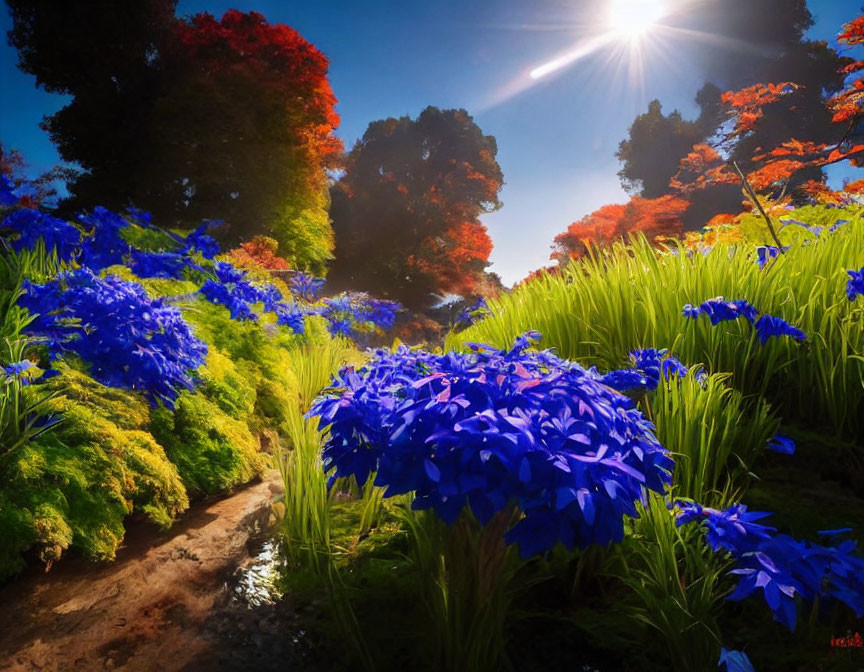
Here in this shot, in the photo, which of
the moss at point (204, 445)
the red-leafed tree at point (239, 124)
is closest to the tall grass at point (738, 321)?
the moss at point (204, 445)

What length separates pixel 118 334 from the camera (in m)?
2.41

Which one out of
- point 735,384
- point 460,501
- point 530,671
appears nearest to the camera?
point 460,501

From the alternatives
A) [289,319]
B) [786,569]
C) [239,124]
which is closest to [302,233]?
[239,124]

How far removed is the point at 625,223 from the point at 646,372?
2007 centimetres

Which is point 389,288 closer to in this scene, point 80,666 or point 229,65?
point 229,65

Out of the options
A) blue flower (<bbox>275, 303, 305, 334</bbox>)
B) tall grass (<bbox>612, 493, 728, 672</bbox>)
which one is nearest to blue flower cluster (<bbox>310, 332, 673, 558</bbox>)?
tall grass (<bbox>612, 493, 728, 672</bbox>)

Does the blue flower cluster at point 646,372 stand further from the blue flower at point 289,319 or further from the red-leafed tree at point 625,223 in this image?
the red-leafed tree at point 625,223

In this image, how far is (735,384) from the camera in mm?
2631

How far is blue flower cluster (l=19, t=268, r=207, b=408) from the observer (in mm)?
2414

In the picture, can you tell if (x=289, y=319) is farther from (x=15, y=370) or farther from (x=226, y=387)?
(x=15, y=370)

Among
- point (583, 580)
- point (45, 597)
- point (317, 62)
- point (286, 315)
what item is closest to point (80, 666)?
point (45, 597)

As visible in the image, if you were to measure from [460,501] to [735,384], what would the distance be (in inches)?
90.5

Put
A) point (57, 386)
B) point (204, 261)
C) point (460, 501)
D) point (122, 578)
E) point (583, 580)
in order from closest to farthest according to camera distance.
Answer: point (460, 501) < point (583, 580) < point (122, 578) < point (57, 386) < point (204, 261)

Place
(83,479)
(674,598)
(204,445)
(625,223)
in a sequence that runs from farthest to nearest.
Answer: (625,223)
(204,445)
(83,479)
(674,598)
